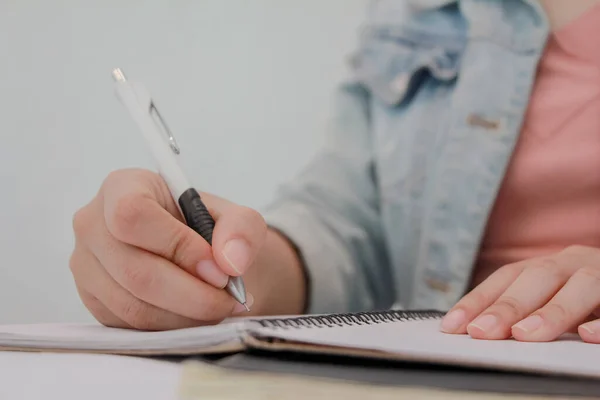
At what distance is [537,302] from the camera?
11.3 inches

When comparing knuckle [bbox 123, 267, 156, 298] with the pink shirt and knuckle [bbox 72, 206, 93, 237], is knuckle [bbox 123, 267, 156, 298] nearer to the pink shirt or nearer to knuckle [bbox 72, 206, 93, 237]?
knuckle [bbox 72, 206, 93, 237]

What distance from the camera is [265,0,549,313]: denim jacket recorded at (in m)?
0.48

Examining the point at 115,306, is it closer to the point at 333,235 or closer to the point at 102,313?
the point at 102,313

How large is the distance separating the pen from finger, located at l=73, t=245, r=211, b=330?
0.11 feet

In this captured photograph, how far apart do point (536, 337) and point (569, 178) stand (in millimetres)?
233

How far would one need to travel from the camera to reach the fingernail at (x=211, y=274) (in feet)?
0.86

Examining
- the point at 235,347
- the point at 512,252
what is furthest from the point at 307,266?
the point at 235,347

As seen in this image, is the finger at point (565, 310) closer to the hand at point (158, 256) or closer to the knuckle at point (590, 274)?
the knuckle at point (590, 274)

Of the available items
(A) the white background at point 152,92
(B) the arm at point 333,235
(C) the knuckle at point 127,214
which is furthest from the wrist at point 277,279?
(A) the white background at point 152,92

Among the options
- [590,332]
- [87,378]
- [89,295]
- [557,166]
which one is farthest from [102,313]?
[557,166]

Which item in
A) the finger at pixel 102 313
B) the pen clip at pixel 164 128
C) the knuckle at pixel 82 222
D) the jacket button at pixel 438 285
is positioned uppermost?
the pen clip at pixel 164 128

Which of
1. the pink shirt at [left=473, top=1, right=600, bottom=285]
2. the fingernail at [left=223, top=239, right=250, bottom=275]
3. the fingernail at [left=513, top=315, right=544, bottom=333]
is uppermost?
the fingernail at [left=223, top=239, right=250, bottom=275]

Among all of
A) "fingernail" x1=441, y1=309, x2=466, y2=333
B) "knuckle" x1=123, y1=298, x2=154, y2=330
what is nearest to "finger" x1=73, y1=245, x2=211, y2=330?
"knuckle" x1=123, y1=298, x2=154, y2=330

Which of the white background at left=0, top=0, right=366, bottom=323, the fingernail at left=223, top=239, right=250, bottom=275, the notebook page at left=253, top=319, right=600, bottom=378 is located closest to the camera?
the notebook page at left=253, top=319, right=600, bottom=378
